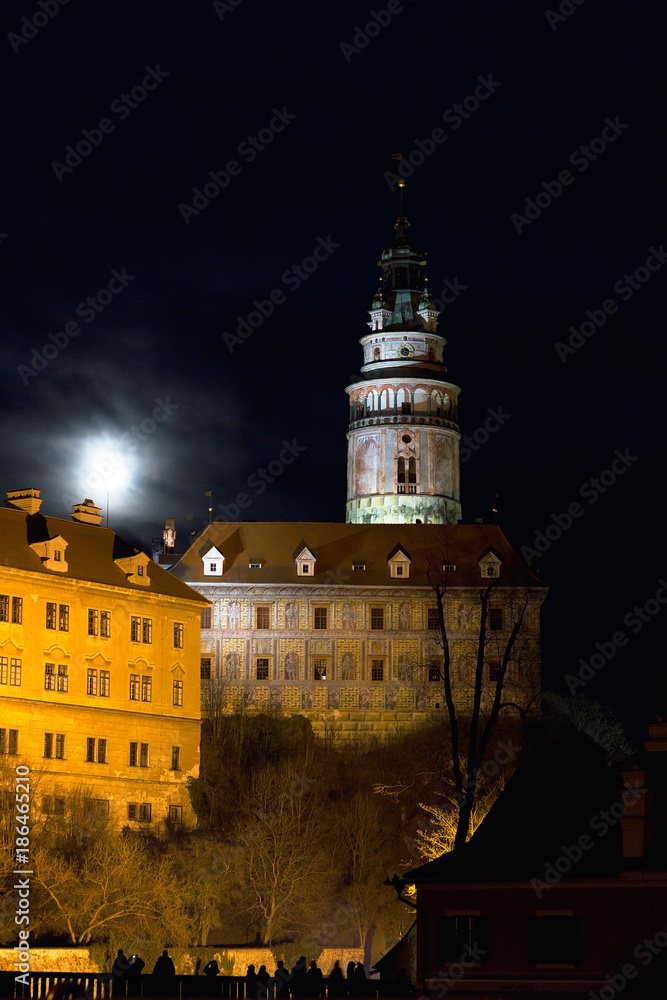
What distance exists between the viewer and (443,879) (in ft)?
124

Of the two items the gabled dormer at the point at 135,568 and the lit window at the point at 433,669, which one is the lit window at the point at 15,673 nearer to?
the gabled dormer at the point at 135,568

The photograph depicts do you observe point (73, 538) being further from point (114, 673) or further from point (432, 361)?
point (432, 361)

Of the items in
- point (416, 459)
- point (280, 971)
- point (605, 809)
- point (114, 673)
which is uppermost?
point (416, 459)

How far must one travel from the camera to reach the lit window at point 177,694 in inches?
3280

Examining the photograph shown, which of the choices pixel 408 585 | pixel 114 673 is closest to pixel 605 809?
pixel 114 673

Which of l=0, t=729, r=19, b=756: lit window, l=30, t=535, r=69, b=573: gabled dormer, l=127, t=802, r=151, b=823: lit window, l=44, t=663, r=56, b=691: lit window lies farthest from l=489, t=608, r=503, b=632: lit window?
l=0, t=729, r=19, b=756: lit window

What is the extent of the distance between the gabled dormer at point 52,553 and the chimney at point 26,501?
3722mm

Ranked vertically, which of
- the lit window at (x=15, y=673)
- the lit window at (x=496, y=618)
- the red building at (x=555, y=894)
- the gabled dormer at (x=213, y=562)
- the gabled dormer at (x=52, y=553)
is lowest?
→ the red building at (x=555, y=894)

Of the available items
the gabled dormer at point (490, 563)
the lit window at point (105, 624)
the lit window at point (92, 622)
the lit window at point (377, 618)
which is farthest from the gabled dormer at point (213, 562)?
the lit window at point (92, 622)

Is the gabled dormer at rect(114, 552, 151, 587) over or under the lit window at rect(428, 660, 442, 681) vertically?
over

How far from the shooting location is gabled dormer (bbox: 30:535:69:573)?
3095 inches

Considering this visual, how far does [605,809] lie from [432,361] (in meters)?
89.6

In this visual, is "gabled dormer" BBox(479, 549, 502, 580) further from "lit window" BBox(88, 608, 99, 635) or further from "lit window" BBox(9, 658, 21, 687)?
"lit window" BBox(9, 658, 21, 687)

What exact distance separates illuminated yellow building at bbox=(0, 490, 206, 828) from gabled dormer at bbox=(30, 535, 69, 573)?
0.05 meters
